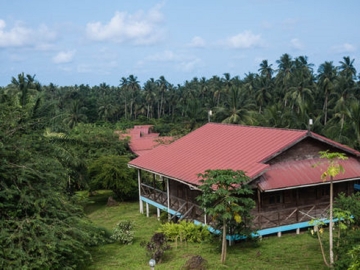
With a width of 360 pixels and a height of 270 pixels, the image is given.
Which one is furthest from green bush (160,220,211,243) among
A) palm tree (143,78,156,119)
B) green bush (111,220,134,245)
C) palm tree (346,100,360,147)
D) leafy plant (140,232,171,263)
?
palm tree (143,78,156,119)

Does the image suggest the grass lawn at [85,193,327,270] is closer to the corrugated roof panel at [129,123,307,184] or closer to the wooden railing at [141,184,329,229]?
the wooden railing at [141,184,329,229]

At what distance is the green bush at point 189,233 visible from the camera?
17500 mm

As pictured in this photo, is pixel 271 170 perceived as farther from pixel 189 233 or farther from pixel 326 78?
pixel 326 78

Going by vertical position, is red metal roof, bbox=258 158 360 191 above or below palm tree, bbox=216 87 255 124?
below

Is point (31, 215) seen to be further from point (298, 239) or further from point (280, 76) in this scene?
point (280, 76)

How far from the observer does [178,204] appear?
20656mm

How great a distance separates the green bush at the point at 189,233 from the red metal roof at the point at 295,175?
3.18m

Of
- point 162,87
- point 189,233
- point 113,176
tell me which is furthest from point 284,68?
point 189,233

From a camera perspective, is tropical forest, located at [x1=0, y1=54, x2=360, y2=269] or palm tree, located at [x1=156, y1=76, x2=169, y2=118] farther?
palm tree, located at [x1=156, y1=76, x2=169, y2=118]

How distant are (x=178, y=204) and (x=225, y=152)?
3538 mm

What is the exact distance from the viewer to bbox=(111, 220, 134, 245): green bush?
59.2ft

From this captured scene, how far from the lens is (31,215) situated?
14281mm

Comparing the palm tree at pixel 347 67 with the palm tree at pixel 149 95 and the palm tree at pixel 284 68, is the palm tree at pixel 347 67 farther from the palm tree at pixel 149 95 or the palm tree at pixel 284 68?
the palm tree at pixel 149 95

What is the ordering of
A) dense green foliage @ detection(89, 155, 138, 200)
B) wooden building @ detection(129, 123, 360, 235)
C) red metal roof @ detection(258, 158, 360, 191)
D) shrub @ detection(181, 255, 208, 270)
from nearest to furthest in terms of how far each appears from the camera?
shrub @ detection(181, 255, 208, 270), red metal roof @ detection(258, 158, 360, 191), wooden building @ detection(129, 123, 360, 235), dense green foliage @ detection(89, 155, 138, 200)
